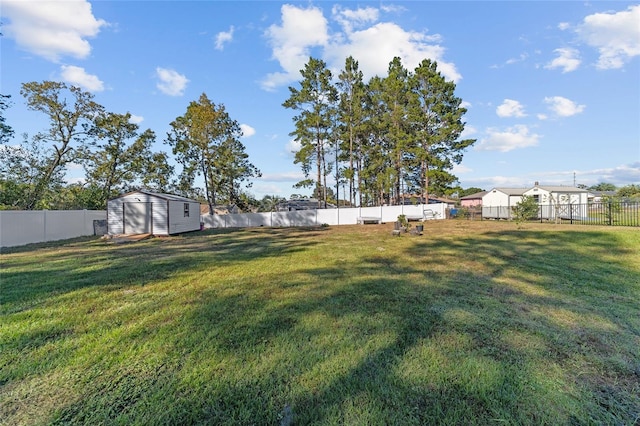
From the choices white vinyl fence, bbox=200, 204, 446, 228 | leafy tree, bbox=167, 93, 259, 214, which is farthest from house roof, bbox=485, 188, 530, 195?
leafy tree, bbox=167, 93, 259, 214

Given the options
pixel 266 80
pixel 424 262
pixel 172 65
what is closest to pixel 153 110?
pixel 172 65

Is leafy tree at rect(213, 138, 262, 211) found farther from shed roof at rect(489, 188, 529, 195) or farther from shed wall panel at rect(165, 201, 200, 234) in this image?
shed roof at rect(489, 188, 529, 195)

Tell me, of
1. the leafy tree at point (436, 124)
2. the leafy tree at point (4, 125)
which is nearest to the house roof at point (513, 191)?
the leafy tree at point (436, 124)

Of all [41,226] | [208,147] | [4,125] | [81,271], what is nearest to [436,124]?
[208,147]

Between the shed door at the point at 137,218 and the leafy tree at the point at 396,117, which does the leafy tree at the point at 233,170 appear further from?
the leafy tree at the point at 396,117

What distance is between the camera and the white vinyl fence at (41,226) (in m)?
10.2

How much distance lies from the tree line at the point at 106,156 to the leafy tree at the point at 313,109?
520 cm

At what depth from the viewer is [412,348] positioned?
2299 millimetres

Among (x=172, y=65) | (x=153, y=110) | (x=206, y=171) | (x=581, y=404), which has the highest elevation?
(x=172, y=65)

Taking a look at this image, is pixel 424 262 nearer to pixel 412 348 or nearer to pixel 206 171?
pixel 412 348

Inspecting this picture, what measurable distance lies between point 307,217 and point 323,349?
64.2 ft

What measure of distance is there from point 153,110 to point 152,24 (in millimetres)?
6673

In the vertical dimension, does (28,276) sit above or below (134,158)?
below

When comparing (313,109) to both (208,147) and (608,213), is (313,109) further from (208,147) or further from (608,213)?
(608,213)
